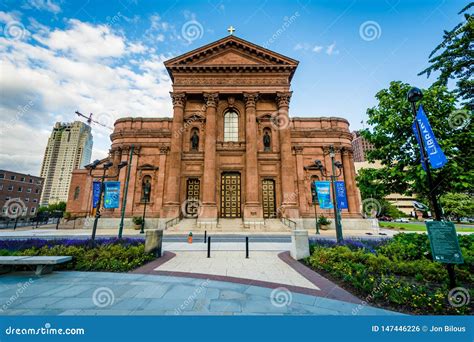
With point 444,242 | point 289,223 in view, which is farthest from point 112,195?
point 444,242

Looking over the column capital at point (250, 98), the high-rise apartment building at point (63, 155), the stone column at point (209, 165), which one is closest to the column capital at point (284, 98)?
the column capital at point (250, 98)

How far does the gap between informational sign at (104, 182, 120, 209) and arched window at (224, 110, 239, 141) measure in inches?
594

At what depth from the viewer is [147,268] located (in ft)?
24.0

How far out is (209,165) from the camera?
78.8 feet

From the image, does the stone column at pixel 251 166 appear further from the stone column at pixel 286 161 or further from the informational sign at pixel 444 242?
the informational sign at pixel 444 242

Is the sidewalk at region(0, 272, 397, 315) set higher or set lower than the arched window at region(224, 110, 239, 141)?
lower

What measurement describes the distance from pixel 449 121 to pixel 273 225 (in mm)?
16345

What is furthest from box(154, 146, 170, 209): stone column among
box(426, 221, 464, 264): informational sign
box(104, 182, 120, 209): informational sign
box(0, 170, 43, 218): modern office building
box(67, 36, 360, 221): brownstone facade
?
box(0, 170, 43, 218): modern office building

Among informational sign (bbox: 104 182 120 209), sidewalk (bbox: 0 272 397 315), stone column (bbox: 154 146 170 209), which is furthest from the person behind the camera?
stone column (bbox: 154 146 170 209)

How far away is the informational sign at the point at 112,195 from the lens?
1474 centimetres

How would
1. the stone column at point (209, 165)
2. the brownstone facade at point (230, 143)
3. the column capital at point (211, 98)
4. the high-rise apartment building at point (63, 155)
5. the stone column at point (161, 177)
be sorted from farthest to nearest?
the high-rise apartment building at point (63, 155), the stone column at point (161, 177), the column capital at point (211, 98), the brownstone facade at point (230, 143), the stone column at point (209, 165)

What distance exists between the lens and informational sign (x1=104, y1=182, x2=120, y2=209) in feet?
48.4

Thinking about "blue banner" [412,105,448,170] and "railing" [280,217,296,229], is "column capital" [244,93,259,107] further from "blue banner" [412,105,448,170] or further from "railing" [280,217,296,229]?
"blue banner" [412,105,448,170]

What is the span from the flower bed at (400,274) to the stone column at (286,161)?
13197mm
